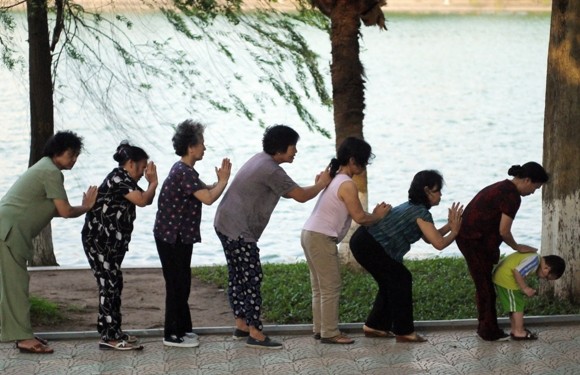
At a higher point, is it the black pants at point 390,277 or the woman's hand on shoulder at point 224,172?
the woman's hand on shoulder at point 224,172

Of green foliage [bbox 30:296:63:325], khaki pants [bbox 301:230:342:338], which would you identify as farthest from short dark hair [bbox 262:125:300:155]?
green foliage [bbox 30:296:63:325]

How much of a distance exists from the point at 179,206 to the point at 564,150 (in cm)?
346

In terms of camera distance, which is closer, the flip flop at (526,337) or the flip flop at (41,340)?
the flip flop at (41,340)

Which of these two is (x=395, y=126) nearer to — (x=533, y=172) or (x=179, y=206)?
(x=533, y=172)

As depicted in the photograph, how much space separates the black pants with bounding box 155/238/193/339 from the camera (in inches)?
300

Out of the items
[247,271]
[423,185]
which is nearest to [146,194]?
[247,271]

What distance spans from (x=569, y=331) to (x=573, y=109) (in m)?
1.97

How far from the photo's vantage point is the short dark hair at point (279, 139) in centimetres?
771

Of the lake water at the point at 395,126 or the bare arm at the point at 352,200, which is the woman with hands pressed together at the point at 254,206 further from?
the lake water at the point at 395,126

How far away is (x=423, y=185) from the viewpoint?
7.77m

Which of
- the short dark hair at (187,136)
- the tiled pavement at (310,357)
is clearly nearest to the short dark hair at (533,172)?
the tiled pavement at (310,357)

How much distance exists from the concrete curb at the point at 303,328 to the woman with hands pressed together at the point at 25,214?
1.59ft

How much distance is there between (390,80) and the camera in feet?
135

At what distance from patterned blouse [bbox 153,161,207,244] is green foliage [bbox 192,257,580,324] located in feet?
5.72
